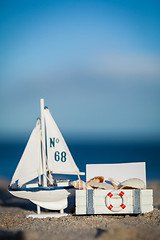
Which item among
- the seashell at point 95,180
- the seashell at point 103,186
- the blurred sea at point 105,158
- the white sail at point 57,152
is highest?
the white sail at point 57,152

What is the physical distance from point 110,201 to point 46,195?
167 cm

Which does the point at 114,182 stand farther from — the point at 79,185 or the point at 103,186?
the point at 79,185

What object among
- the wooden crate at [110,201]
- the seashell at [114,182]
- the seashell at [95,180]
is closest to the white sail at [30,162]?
the seashell at [95,180]

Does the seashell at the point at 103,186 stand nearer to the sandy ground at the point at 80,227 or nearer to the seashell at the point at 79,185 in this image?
the seashell at the point at 79,185

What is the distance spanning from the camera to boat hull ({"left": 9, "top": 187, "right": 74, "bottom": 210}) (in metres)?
8.57

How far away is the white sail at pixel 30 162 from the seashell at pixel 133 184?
7.57 feet

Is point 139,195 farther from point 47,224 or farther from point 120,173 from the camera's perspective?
point 47,224

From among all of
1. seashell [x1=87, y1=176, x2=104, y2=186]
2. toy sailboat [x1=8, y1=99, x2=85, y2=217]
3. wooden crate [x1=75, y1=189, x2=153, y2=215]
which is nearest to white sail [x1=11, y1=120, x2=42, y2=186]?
toy sailboat [x1=8, y1=99, x2=85, y2=217]

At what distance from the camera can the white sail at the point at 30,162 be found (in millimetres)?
8930

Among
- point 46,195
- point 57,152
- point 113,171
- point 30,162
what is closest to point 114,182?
point 113,171

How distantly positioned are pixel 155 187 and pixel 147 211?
20.1 ft

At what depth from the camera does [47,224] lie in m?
7.64

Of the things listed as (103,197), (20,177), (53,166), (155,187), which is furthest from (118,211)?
(155,187)

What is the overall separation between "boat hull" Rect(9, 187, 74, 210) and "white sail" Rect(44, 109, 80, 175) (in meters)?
0.63
